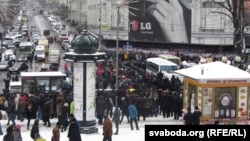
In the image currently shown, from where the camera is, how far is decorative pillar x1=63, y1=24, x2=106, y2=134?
1805cm

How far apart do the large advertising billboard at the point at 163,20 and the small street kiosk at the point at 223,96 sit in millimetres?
41428

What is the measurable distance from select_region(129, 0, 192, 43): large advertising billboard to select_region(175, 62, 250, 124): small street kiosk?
41.4m

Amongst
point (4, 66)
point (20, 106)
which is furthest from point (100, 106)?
point (4, 66)

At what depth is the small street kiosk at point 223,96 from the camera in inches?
728

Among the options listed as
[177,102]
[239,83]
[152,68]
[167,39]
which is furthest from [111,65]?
[167,39]

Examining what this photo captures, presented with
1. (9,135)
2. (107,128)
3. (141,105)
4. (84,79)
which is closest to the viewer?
(9,135)

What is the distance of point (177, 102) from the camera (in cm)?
2048

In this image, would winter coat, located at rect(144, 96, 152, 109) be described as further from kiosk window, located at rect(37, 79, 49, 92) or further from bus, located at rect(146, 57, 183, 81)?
bus, located at rect(146, 57, 183, 81)

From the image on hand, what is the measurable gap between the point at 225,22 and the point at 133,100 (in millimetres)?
40480

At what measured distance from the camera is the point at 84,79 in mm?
18078

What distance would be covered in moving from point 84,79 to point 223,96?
15.1 ft

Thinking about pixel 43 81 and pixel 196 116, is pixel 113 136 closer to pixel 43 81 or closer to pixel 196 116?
pixel 196 116

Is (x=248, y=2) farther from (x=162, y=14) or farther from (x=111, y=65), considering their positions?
(x=111, y=65)

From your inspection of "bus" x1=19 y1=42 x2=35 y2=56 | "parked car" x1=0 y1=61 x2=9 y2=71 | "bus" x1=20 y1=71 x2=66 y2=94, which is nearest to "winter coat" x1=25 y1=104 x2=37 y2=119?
"bus" x1=20 y1=71 x2=66 y2=94
